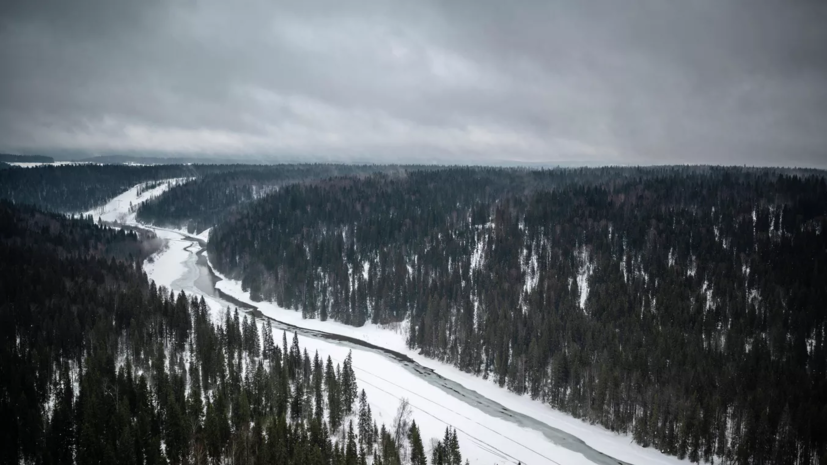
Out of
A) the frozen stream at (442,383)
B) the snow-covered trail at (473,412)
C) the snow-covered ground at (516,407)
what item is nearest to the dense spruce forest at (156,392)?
the snow-covered trail at (473,412)

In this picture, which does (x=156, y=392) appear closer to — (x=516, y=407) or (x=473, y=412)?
(x=473, y=412)

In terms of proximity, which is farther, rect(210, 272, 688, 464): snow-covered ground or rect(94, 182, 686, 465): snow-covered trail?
rect(210, 272, 688, 464): snow-covered ground

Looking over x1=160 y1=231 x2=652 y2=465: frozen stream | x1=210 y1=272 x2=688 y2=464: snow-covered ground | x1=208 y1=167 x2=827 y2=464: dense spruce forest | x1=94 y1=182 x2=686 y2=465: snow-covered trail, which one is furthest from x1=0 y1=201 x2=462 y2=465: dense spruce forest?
x1=208 y1=167 x2=827 y2=464: dense spruce forest

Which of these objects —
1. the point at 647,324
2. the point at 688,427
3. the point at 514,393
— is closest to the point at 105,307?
the point at 514,393

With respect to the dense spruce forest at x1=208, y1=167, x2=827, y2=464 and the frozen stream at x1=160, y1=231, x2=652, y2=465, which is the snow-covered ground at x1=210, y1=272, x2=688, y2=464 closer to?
the frozen stream at x1=160, y1=231, x2=652, y2=465

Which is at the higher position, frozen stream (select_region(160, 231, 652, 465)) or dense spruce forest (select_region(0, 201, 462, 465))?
dense spruce forest (select_region(0, 201, 462, 465))

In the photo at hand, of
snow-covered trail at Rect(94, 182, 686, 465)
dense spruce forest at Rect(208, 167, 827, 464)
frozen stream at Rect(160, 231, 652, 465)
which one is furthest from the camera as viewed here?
dense spruce forest at Rect(208, 167, 827, 464)

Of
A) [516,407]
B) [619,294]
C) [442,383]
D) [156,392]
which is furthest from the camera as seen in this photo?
[619,294]

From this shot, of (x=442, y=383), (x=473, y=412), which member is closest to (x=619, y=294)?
(x=442, y=383)
